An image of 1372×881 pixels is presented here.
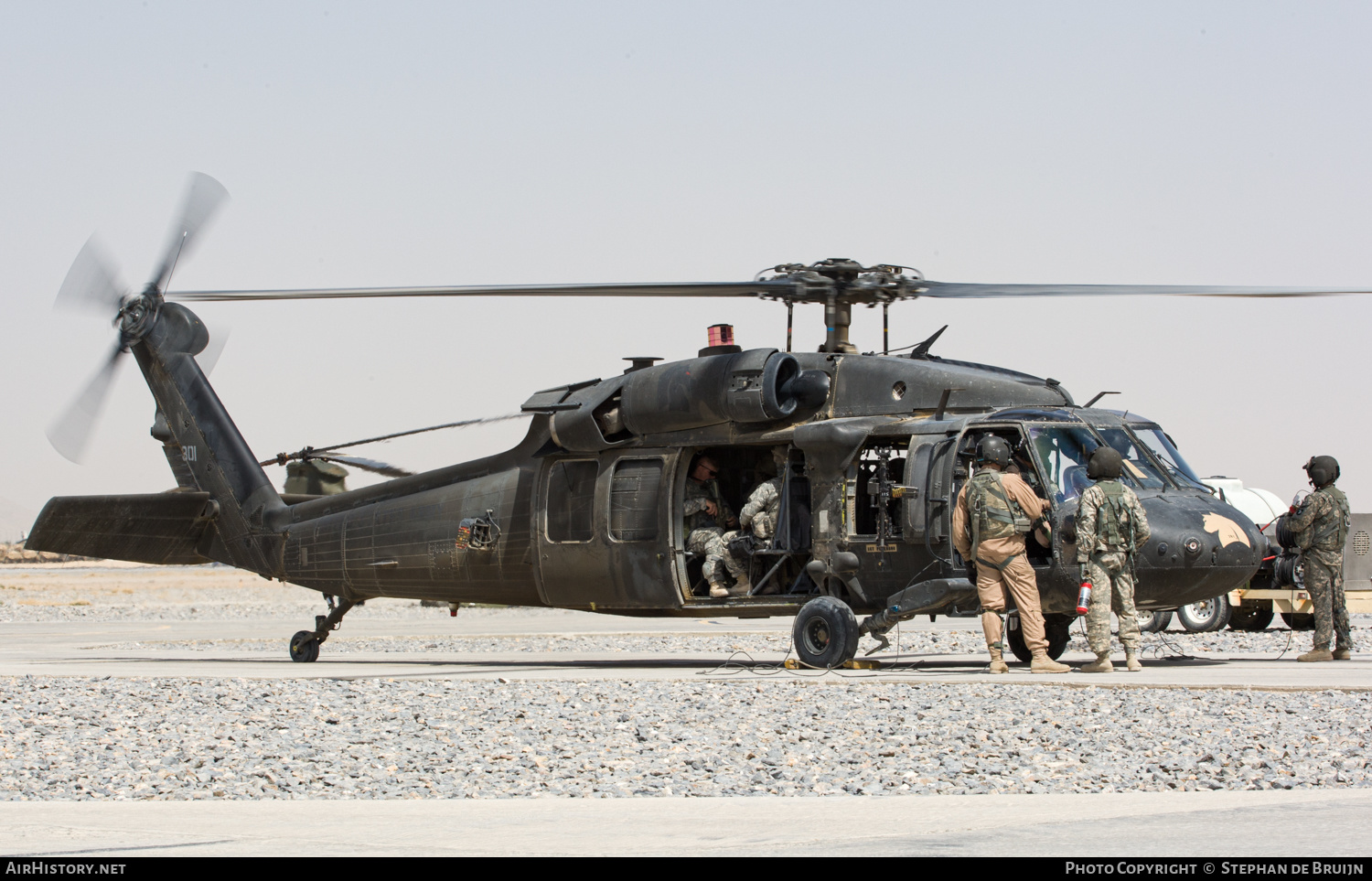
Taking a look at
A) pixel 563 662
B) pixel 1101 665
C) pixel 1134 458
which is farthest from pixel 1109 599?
pixel 563 662

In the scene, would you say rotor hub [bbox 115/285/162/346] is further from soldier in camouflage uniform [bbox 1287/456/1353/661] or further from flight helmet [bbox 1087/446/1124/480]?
soldier in camouflage uniform [bbox 1287/456/1353/661]

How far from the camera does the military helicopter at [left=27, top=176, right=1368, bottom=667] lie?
11.7m

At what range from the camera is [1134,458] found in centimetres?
1184

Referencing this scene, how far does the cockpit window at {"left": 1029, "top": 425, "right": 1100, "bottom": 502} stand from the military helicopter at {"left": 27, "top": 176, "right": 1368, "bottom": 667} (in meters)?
0.02

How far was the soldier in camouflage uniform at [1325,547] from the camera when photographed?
13.1m

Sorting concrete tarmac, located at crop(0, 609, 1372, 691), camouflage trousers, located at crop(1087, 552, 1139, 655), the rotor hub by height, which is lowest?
concrete tarmac, located at crop(0, 609, 1372, 691)

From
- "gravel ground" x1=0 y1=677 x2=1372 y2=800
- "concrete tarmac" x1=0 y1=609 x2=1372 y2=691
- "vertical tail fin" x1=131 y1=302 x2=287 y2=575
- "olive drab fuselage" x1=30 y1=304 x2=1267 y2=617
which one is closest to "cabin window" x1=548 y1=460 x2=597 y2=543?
"olive drab fuselage" x1=30 y1=304 x2=1267 y2=617

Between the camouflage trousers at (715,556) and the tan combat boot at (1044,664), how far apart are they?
279 centimetres

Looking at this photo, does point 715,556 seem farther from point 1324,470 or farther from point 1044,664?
point 1324,470

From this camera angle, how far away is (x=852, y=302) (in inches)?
510

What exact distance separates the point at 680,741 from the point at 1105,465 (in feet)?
15.8

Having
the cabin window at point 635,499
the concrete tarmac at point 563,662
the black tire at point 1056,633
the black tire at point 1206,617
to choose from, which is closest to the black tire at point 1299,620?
the concrete tarmac at point 563,662

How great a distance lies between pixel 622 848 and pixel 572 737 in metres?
3.19

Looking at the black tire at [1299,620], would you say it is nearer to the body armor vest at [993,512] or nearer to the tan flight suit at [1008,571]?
the tan flight suit at [1008,571]
